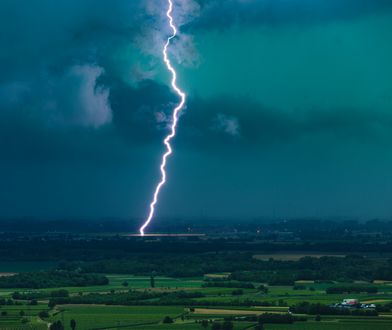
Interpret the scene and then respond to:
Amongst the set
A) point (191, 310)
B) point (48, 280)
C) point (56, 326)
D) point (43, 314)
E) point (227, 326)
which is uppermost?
point (48, 280)

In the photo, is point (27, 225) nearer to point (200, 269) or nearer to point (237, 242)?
point (237, 242)

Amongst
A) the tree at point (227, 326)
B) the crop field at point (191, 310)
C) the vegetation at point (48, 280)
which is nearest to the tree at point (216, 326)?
the tree at point (227, 326)

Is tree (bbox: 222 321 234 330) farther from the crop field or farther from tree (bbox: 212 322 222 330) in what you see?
the crop field

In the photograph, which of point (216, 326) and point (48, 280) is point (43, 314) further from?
point (48, 280)

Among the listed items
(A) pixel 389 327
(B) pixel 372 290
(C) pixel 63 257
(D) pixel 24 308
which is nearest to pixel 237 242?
(C) pixel 63 257

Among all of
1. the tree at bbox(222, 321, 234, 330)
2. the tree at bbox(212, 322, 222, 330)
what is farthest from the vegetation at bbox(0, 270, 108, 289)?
the tree at bbox(212, 322, 222, 330)

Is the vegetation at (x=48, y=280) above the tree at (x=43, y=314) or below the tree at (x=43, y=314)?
above

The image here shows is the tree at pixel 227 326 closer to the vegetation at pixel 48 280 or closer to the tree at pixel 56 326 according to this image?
the tree at pixel 56 326

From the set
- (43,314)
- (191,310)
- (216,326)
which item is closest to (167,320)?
(216,326)

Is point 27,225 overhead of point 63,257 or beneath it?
overhead

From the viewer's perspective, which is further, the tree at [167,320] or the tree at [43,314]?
the tree at [43,314]

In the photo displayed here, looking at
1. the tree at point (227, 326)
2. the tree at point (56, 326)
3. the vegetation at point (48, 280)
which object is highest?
the vegetation at point (48, 280)
